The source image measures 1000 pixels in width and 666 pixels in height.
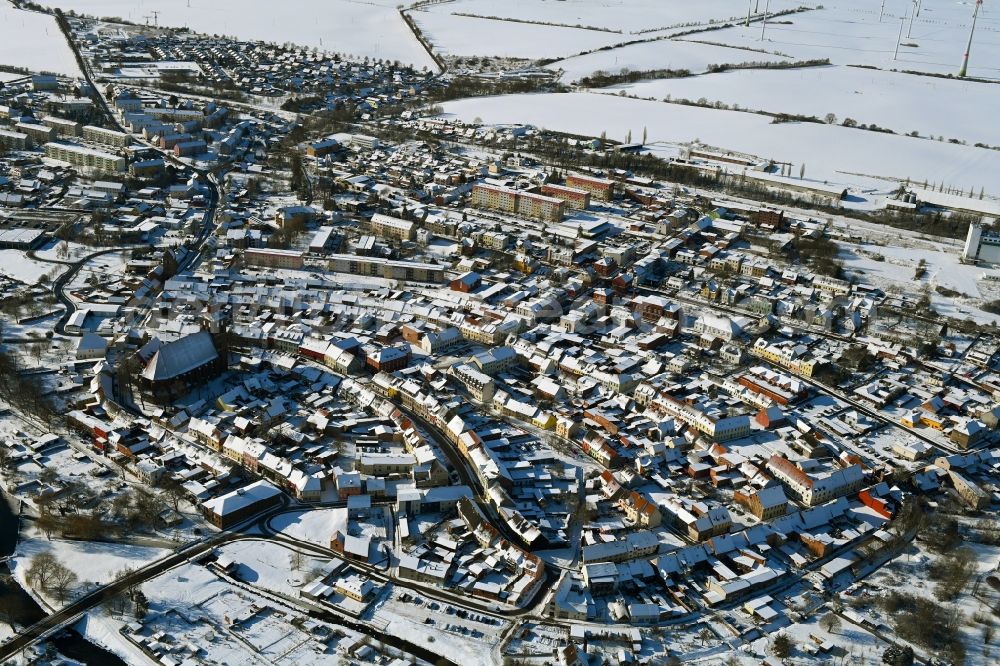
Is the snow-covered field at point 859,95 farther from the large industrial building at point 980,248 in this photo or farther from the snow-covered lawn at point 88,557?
the snow-covered lawn at point 88,557

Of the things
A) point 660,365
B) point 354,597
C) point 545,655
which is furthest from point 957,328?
point 354,597

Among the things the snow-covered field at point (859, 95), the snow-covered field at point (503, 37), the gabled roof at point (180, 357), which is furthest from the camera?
the snow-covered field at point (503, 37)

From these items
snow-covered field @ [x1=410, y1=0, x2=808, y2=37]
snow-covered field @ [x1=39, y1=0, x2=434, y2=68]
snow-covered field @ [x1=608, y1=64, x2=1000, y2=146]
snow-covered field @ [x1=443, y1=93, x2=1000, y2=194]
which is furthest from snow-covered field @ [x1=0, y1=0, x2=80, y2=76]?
snow-covered field @ [x1=608, y1=64, x2=1000, y2=146]

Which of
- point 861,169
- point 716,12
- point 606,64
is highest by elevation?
point 716,12

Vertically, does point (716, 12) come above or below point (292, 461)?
above

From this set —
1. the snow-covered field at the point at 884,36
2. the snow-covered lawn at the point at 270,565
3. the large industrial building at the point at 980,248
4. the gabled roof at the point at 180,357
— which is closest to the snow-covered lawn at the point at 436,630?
the snow-covered lawn at the point at 270,565

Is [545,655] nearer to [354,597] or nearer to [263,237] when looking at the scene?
[354,597]

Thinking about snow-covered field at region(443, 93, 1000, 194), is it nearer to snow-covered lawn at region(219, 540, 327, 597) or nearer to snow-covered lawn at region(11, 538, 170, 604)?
snow-covered lawn at region(219, 540, 327, 597)
